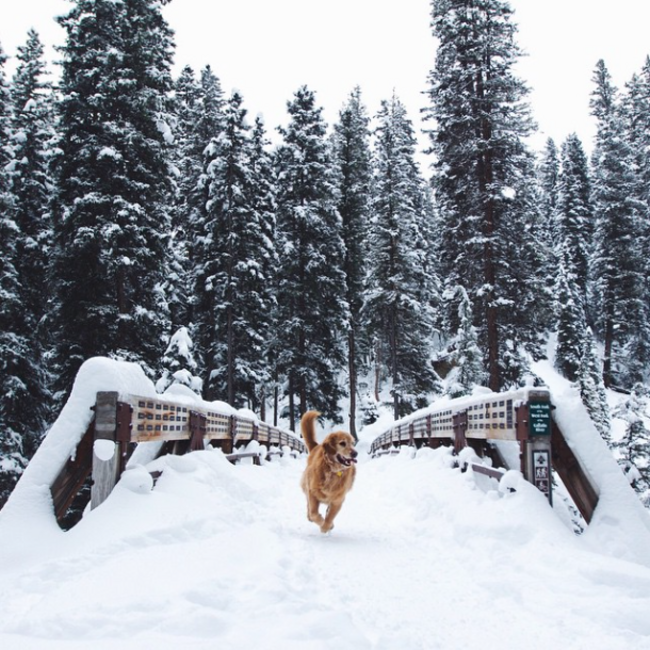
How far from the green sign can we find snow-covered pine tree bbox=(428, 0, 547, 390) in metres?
11.3

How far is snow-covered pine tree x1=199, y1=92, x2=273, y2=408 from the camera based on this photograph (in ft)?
80.1

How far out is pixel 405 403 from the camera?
3195cm

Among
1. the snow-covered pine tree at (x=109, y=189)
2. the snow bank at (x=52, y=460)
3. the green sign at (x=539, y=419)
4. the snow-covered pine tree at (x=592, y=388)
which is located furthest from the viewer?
the snow-covered pine tree at (x=592, y=388)

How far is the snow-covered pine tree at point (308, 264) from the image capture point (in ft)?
91.7

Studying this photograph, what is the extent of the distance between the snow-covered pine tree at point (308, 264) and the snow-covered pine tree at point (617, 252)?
74.2 feet

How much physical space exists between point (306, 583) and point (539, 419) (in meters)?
3.16

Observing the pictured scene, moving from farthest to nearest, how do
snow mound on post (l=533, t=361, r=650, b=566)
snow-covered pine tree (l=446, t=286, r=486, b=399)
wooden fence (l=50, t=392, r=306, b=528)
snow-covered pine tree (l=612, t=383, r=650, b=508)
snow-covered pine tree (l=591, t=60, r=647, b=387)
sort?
snow-covered pine tree (l=591, t=60, r=647, b=387), snow-covered pine tree (l=446, t=286, r=486, b=399), snow-covered pine tree (l=612, t=383, r=650, b=508), wooden fence (l=50, t=392, r=306, b=528), snow mound on post (l=533, t=361, r=650, b=566)

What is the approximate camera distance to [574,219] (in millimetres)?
47812

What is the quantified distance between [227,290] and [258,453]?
13.3 m

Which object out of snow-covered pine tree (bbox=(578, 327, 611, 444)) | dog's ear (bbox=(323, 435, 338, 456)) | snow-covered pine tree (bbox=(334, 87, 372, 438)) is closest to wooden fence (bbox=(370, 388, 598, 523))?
dog's ear (bbox=(323, 435, 338, 456))

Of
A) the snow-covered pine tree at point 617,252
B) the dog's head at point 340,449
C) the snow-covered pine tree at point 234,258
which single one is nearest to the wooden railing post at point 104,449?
the dog's head at point 340,449

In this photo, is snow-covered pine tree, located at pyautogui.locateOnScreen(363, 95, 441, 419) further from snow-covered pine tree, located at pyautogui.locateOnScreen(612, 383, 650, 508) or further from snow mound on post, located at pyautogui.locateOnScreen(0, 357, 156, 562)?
snow mound on post, located at pyautogui.locateOnScreen(0, 357, 156, 562)

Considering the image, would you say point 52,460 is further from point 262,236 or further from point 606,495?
point 262,236

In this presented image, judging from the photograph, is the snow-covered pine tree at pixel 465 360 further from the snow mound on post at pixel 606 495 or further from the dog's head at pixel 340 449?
the dog's head at pixel 340 449
